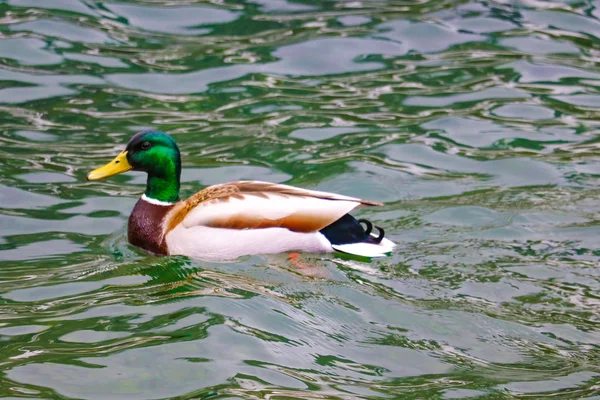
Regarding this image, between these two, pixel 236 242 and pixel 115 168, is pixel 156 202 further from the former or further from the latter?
pixel 236 242

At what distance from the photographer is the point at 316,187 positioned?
893 centimetres

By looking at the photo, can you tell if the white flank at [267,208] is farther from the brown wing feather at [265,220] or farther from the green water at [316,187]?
the green water at [316,187]

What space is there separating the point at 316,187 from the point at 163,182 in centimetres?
147

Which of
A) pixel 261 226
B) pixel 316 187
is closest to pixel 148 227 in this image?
pixel 261 226

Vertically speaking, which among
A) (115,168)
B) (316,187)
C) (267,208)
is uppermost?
(115,168)

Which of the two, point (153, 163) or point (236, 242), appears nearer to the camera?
point (236, 242)

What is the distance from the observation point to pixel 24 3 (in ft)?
40.0

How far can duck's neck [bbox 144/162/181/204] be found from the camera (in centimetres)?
796

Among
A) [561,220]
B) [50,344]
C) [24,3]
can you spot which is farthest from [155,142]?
[24,3]

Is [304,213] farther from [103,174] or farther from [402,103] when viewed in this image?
[402,103]

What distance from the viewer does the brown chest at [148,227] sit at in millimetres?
7668

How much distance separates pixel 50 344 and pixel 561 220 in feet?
13.0

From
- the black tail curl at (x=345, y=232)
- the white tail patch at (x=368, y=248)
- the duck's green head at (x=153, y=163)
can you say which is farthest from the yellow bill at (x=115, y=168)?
the white tail patch at (x=368, y=248)

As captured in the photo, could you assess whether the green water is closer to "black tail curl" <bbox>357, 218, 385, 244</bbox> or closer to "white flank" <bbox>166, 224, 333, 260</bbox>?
"white flank" <bbox>166, 224, 333, 260</bbox>
